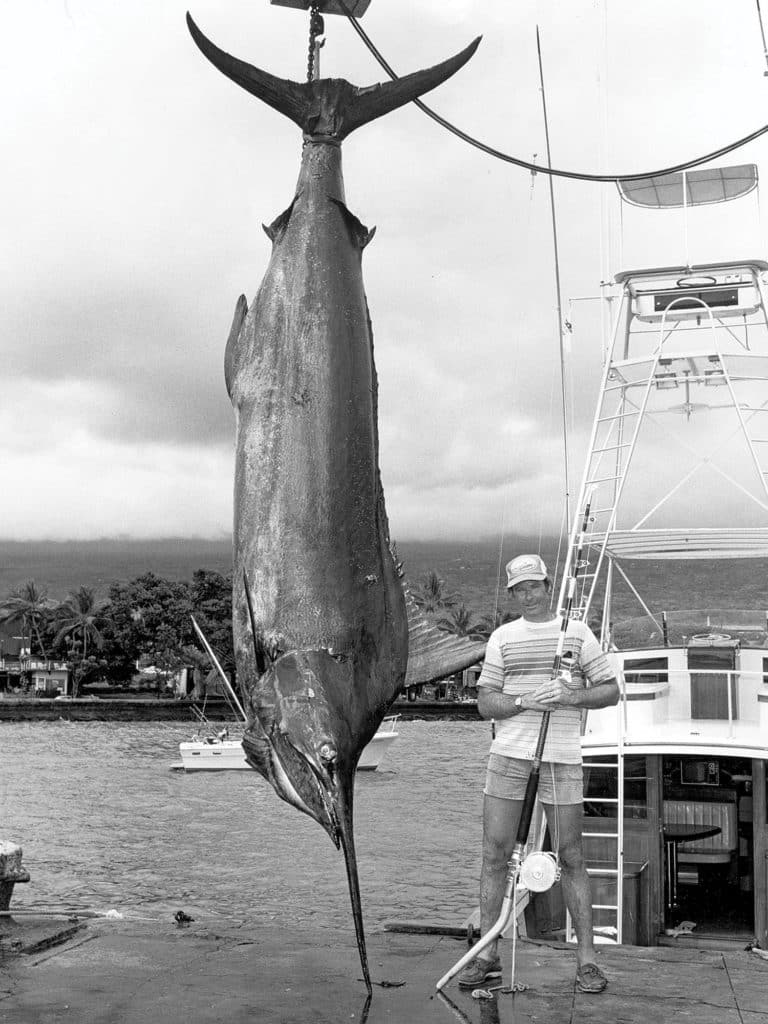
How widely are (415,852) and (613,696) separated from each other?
18.0 metres

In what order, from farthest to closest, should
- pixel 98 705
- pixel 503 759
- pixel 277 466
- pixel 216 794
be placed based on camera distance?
1. pixel 98 705
2. pixel 216 794
3. pixel 503 759
4. pixel 277 466

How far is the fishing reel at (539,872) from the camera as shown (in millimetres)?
3988

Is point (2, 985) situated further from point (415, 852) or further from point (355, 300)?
point (415, 852)

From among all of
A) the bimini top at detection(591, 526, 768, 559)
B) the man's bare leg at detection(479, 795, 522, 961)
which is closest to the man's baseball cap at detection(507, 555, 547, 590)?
the man's bare leg at detection(479, 795, 522, 961)

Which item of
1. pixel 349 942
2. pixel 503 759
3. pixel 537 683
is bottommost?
pixel 349 942

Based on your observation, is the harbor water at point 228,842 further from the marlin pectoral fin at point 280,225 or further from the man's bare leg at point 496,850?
the marlin pectoral fin at point 280,225

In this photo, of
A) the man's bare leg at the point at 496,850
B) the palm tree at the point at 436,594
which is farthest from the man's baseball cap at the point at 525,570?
the palm tree at the point at 436,594

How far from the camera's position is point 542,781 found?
13.6ft

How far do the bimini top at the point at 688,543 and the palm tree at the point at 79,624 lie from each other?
214ft

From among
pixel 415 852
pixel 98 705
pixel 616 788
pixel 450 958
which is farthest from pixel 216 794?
pixel 98 705

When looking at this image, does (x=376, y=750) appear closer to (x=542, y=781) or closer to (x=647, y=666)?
(x=647, y=666)

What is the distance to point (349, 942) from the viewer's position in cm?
492

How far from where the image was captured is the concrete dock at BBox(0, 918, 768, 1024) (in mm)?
3756

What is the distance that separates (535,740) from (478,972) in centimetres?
88
